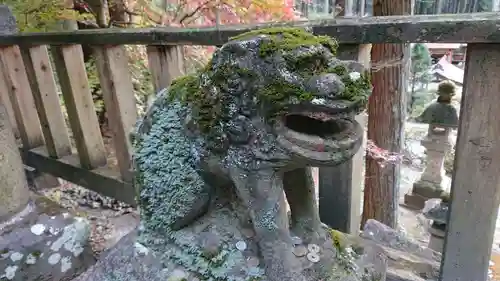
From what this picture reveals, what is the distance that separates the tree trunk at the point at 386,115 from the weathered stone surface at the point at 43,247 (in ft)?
6.38

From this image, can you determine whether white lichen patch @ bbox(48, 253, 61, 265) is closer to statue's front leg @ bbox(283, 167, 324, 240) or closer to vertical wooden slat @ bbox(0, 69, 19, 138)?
vertical wooden slat @ bbox(0, 69, 19, 138)

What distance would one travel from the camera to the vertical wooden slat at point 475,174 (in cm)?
98

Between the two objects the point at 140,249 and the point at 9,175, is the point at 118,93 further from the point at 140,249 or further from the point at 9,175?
the point at 140,249

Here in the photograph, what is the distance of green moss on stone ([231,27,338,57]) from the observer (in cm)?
83

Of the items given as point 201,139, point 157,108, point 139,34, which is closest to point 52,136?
point 139,34

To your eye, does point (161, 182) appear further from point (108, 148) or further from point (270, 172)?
point (108, 148)

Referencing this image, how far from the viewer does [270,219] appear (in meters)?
0.95

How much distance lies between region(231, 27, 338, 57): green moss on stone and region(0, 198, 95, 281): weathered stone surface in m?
1.51

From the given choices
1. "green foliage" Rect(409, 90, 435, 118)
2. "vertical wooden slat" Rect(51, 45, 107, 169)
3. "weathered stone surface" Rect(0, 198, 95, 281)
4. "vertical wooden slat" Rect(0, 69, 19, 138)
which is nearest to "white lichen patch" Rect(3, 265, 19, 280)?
"weathered stone surface" Rect(0, 198, 95, 281)

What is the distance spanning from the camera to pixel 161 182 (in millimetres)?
1104

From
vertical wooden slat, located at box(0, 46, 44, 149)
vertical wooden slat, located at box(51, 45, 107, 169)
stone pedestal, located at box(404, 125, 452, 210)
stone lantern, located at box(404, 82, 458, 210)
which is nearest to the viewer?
vertical wooden slat, located at box(51, 45, 107, 169)

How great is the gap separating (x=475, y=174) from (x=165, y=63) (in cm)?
122

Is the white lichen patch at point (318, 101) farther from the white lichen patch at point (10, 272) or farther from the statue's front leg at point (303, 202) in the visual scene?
the white lichen patch at point (10, 272)

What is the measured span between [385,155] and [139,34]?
5.89 feet
